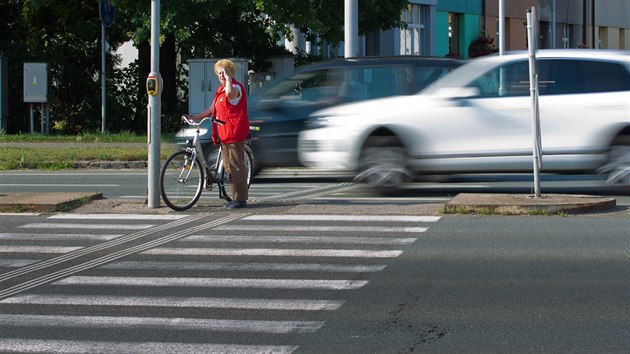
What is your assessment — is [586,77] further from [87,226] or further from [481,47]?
[481,47]

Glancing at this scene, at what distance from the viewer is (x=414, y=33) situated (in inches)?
1934

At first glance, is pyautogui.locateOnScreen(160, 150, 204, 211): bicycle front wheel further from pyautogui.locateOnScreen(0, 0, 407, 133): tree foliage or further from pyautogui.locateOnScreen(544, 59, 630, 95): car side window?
pyautogui.locateOnScreen(0, 0, 407, 133): tree foliage

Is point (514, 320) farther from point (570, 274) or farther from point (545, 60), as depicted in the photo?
point (545, 60)

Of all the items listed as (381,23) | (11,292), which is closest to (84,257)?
(11,292)

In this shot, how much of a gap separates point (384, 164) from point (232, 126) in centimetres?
254

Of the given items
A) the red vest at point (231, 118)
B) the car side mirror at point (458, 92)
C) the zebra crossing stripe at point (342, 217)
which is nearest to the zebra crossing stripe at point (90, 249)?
the zebra crossing stripe at point (342, 217)

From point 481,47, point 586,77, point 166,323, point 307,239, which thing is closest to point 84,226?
point 307,239

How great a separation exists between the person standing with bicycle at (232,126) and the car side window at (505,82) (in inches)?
130

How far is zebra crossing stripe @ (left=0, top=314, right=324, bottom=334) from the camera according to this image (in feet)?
26.1

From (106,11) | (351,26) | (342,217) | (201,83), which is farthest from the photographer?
(201,83)

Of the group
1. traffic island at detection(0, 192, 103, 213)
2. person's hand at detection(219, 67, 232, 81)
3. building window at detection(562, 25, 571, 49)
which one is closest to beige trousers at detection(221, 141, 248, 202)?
person's hand at detection(219, 67, 232, 81)

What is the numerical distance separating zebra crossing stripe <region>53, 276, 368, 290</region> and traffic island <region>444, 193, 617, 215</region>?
4313 millimetres

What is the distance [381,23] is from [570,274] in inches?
991

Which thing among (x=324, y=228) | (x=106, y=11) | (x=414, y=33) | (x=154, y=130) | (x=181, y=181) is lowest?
(x=324, y=228)
